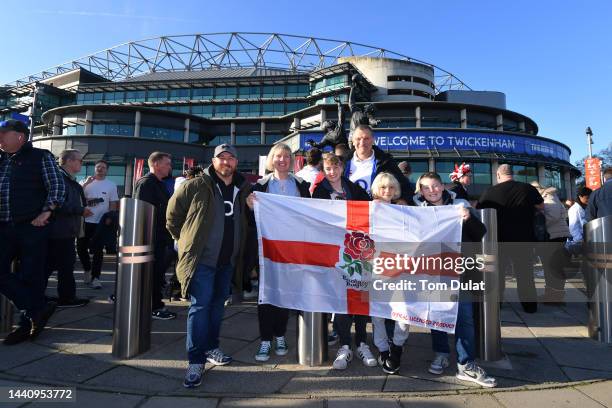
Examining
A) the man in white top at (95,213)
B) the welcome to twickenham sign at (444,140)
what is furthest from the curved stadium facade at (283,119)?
the man in white top at (95,213)

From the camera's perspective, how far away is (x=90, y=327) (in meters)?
4.12

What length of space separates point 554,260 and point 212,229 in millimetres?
5971

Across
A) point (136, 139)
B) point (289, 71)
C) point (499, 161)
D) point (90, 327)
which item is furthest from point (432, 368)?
point (289, 71)

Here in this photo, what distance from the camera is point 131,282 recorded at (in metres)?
3.30

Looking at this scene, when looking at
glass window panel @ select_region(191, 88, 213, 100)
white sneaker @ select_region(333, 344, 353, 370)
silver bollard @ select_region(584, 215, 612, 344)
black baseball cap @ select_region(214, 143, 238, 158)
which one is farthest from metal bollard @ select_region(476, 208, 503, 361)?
glass window panel @ select_region(191, 88, 213, 100)

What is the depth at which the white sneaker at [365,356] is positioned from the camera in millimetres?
3133

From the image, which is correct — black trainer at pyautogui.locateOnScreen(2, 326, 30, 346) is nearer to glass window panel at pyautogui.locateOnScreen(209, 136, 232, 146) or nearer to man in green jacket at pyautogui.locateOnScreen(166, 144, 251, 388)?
man in green jacket at pyautogui.locateOnScreen(166, 144, 251, 388)

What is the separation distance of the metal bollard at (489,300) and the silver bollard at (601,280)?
1.50 meters

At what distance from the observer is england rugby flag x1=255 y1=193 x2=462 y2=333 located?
10.1 ft

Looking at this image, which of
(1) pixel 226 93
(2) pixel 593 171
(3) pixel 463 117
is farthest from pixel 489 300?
(1) pixel 226 93

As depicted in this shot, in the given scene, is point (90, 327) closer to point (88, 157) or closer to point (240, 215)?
point (240, 215)

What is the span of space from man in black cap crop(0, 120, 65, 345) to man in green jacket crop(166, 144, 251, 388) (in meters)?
1.74

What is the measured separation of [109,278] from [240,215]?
4989 millimetres

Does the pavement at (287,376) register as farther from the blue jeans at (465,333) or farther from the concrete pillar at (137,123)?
the concrete pillar at (137,123)
